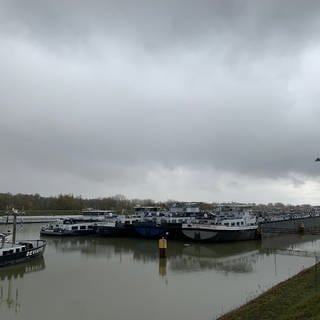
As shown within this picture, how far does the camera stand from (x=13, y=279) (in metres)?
28.0

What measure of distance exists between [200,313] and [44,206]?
127m

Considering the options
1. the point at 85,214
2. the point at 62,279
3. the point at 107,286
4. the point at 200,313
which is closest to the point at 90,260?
the point at 62,279

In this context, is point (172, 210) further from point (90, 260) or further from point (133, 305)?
point (133, 305)

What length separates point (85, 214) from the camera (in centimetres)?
6988

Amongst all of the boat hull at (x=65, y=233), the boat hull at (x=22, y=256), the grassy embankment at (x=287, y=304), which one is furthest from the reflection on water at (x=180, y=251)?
the grassy embankment at (x=287, y=304)

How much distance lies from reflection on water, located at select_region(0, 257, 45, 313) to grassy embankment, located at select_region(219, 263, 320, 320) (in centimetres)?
1106

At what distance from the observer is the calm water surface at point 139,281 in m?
20.2

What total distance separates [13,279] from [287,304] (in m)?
18.2

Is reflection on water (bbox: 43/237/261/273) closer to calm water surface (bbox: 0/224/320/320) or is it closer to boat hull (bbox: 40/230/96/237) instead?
calm water surface (bbox: 0/224/320/320)

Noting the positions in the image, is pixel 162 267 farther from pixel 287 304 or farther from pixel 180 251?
pixel 287 304

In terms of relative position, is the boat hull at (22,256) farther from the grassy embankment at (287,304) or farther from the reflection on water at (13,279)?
the grassy embankment at (287,304)

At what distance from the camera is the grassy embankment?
15367 mm

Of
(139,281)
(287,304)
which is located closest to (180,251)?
(139,281)

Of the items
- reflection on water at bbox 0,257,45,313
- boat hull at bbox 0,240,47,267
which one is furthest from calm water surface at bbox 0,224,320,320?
boat hull at bbox 0,240,47,267
